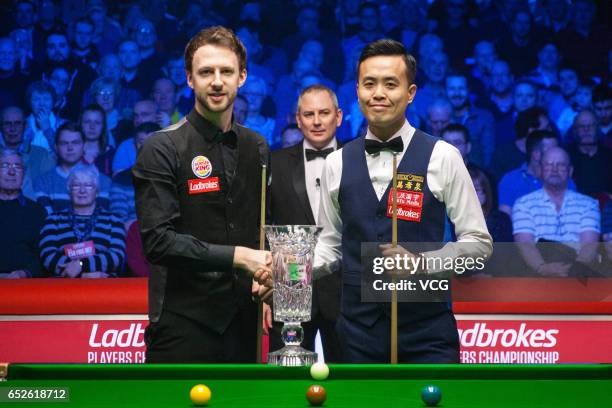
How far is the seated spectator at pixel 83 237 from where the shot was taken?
548 centimetres

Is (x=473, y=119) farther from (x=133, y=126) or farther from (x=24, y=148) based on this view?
(x=24, y=148)

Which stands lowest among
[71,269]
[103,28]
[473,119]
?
[71,269]

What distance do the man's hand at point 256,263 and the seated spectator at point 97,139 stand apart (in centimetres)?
299

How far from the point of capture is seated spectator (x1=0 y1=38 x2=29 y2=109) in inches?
232

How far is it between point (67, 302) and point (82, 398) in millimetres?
2501

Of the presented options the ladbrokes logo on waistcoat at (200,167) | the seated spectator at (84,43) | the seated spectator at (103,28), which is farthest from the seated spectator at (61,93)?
the ladbrokes logo on waistcoat at (200,167)

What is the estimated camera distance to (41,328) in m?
4.57

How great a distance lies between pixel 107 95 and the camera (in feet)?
19.6

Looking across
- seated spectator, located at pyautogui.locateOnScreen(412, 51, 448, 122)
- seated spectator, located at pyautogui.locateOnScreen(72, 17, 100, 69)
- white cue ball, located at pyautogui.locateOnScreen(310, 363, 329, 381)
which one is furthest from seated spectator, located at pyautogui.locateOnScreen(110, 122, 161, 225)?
white cue ball, located at pyautogui.locateOnScreen(310, 363, 329, 381)

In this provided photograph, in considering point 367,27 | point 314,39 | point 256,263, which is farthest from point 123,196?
point 256,263

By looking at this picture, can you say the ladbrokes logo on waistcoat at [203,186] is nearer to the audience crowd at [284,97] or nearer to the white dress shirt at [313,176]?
the white dress shirt at [313,176]

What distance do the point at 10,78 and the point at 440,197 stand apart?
3851 millimetres

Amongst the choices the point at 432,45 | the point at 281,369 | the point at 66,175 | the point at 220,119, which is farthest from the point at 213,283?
the point at 432,45

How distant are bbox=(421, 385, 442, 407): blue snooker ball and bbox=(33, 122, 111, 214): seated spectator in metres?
3.91
